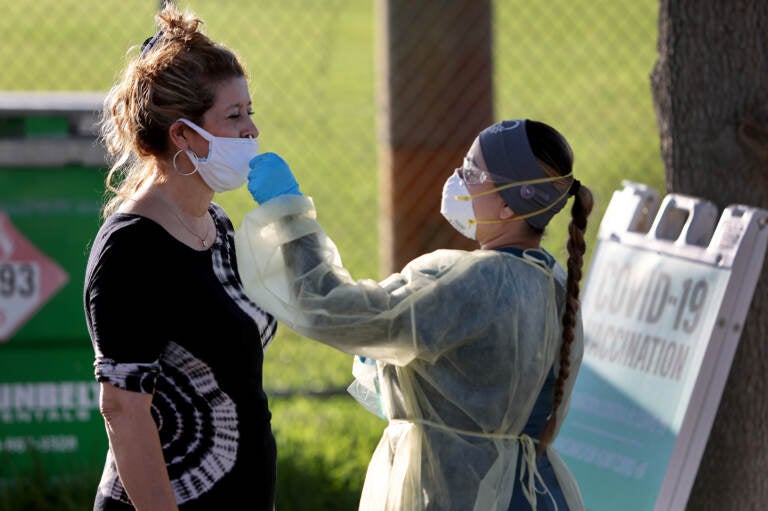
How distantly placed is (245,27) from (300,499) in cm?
1408

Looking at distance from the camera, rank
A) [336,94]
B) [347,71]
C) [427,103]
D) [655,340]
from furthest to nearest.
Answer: [347,71] → [336,94] → [427,103] → [655,340]

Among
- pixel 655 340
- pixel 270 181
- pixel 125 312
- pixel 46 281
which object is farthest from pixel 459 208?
pixel 46 281

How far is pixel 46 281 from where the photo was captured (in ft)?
15.0

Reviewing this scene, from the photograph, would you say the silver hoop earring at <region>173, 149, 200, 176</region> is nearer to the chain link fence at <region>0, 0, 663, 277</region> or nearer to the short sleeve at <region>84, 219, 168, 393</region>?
the short sleeve at <region>84, 219, 168, 393</region>

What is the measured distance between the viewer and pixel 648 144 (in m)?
12.2

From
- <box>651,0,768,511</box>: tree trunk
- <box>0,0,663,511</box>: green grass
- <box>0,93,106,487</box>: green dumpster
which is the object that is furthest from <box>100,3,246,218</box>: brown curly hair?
<box>0,0,663,511</box>: green grass

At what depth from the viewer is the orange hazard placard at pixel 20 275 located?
14.9ft

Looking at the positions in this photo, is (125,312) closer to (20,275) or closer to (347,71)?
(20,275)

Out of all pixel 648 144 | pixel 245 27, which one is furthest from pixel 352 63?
pixel 648 144

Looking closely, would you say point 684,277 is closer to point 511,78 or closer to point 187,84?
point 187,84

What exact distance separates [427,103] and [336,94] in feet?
32.8

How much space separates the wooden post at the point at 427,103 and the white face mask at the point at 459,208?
9.51 ft

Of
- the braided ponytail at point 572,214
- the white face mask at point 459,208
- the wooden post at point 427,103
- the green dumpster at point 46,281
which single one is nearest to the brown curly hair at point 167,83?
the white face mask at point 459,208

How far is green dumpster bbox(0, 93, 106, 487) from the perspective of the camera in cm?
454
